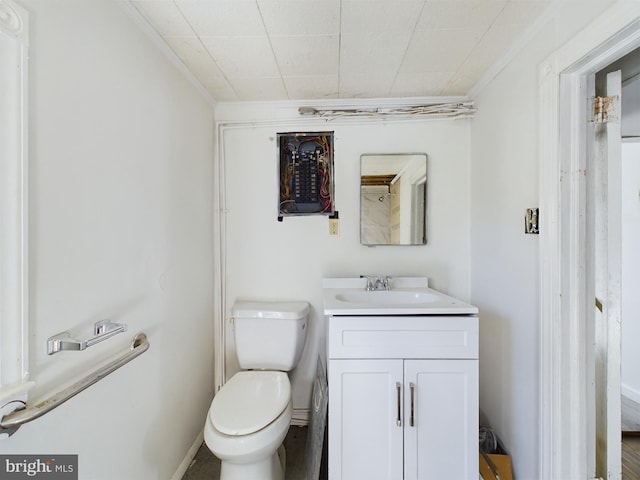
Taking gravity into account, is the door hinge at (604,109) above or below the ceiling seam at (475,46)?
below

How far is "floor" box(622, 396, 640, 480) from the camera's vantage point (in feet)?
4.31

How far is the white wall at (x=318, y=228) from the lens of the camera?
1.71 meters

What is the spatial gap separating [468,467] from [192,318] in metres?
1.44

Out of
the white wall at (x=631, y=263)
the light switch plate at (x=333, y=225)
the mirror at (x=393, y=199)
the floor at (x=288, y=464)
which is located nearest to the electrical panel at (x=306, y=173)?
the light switch plate at (x=333, y=225)

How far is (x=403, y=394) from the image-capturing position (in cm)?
113

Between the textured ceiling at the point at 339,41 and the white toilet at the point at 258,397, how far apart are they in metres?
1.27

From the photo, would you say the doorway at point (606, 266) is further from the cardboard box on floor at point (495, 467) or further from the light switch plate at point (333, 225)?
the light switch plate at point (333, 225)

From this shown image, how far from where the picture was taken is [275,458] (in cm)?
125

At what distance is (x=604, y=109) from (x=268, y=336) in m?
1.72

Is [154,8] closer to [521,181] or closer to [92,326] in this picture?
[92,326]

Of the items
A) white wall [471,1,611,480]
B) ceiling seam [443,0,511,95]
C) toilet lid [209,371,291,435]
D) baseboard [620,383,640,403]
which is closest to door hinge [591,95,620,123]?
white wall [471,1,611,480]

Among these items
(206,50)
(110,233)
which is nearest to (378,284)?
(110,233)

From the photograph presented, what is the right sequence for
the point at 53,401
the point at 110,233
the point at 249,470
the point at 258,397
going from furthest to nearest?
the point at 258,397 → the point at 249,470 → the point at 110,233 → the point at 53,401

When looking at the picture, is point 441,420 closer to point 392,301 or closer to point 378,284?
point 392,301
